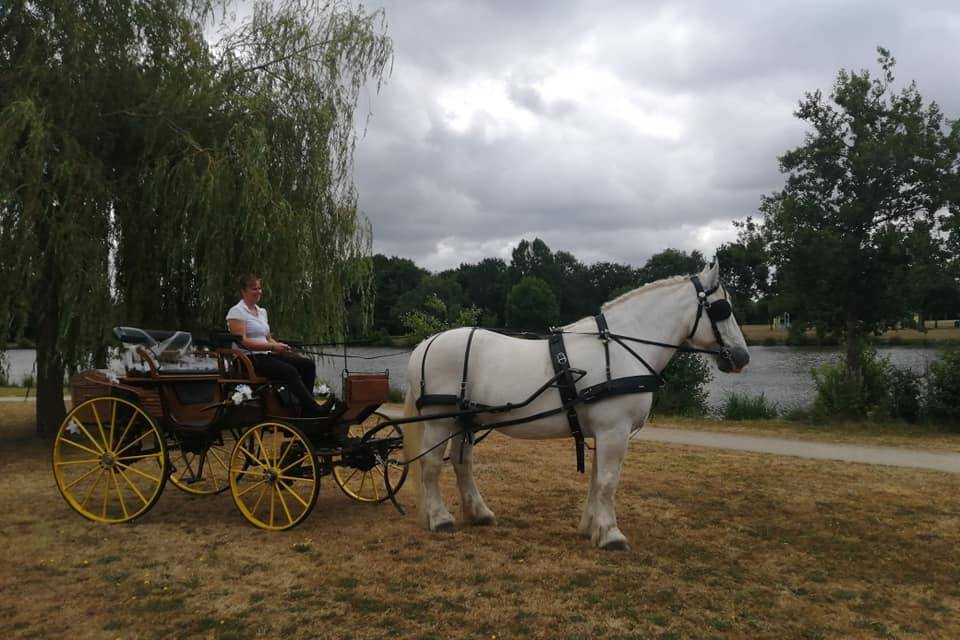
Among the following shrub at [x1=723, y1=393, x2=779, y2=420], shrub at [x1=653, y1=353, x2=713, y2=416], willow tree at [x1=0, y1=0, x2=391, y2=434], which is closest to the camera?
willow tree at [x1=0, y1=0, x2=391, y2=434]

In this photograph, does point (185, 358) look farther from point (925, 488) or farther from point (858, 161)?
point (858, 161)

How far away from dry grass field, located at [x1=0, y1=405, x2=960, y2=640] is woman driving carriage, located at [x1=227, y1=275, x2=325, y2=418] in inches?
42.9

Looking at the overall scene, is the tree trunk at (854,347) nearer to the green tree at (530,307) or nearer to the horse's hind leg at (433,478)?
the horse's hind leg at (433,478)

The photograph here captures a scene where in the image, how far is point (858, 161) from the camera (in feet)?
44.3

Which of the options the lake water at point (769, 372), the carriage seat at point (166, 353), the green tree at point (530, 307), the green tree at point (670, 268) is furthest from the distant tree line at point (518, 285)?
the carriage seat at point (166, 353)

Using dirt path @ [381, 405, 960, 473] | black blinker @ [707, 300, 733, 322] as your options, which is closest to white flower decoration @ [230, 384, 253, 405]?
black blinker @ [707, 300, 733, 322]

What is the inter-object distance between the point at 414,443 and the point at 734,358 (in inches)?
101

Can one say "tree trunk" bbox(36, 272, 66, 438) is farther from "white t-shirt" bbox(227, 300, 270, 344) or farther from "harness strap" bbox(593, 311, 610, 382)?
"harness strap" bbox(593, 311, 610, 382)

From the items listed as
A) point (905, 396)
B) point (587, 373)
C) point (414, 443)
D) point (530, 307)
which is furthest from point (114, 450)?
point (530, 307)

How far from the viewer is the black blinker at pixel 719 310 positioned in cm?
498

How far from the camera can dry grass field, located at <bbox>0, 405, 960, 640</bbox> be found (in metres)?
3.59

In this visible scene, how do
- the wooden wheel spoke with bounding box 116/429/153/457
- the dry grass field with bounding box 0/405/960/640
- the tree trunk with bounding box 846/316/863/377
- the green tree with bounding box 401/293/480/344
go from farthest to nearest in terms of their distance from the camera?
the green tree with bounding box 401/293/480/344 → the tree trunk with bounding box 846/316/863/377 → the wooden wheel spoke with bounding box 116/429/153/457 → the dry grass field with bounding box 0/405/960/640

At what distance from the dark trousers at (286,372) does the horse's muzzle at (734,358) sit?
3.25m

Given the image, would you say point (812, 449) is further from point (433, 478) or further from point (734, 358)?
point (433, 478)
